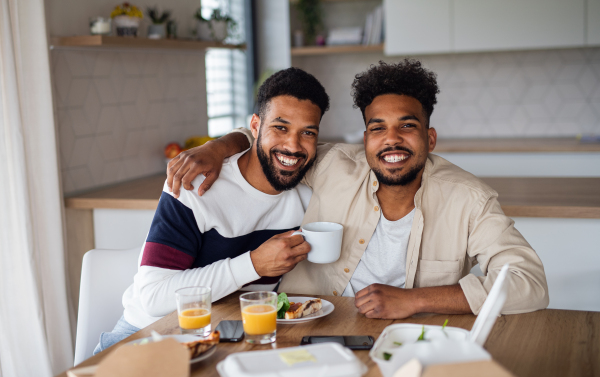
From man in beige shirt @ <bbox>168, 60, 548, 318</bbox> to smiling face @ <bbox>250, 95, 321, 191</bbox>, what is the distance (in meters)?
0.13

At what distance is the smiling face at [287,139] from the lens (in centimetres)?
155

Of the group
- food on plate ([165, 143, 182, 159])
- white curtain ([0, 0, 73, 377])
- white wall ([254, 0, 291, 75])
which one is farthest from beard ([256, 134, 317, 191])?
white wall ([254, 0, 291, 75])

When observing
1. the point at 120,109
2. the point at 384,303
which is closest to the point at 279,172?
the point at 384,303

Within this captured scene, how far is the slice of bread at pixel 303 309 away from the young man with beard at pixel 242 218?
0.36 ft

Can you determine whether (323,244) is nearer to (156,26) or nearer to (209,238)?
(209,238)

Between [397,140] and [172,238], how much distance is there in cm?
65

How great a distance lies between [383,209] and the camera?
5.38 feet

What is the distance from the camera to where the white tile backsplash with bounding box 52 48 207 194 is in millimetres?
2318

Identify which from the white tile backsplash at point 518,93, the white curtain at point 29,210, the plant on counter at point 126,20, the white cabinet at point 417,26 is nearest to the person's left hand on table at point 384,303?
the white curtain at point 29,210

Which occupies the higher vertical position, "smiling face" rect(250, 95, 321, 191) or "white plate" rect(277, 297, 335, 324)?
"smiling face" rect(250, 95, 321, 191)

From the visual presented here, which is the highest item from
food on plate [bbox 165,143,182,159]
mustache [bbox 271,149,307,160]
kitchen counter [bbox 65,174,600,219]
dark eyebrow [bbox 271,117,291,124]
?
dark eyebrow [bbox 271,117,291,124]

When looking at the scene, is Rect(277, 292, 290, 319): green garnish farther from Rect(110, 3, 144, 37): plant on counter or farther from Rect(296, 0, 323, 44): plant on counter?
Rect(296, 0, 323, 44): plant on counter

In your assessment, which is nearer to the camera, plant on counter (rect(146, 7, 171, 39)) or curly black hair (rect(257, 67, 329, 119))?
curly black hair (rect(257, 67, 329, 119))

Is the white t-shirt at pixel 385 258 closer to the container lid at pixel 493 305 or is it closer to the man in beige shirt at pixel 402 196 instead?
the man in beige shirt at pixel 402 196
